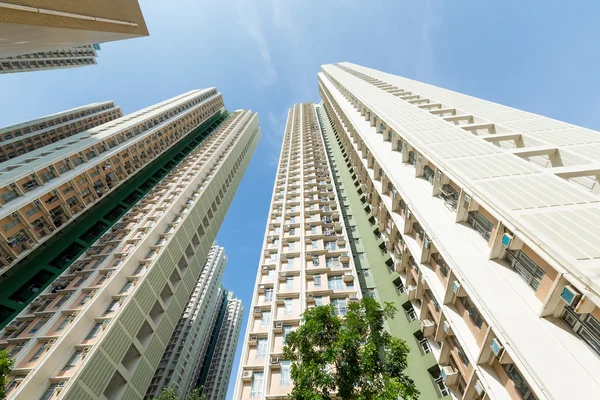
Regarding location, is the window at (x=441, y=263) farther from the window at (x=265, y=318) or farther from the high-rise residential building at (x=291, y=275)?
the window at (x=265, y=318)

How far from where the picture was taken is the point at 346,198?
35.4m

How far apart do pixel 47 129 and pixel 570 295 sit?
90.5m

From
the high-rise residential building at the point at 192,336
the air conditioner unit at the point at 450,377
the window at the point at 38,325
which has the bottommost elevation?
the high-rise residential building at the point at 192,336

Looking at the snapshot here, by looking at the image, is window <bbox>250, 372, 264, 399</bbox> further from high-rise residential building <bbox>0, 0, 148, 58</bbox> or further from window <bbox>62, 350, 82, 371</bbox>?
high-rise residential building <bbox>0, 0, 148, 58</bbox>

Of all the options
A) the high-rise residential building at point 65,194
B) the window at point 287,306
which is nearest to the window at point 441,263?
→ the window at point 287,306

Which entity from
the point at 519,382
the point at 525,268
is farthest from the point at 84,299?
the point at 525,268

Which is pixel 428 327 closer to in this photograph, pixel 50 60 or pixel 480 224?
pixel 480 224

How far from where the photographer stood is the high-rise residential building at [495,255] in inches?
280

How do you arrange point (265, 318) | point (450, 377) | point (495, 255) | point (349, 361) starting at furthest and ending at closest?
point (265, 318) → point (450, 377) → point (495, 255) → point (349, 361)

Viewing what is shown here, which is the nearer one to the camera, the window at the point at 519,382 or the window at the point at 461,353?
the window at the point at 519,382

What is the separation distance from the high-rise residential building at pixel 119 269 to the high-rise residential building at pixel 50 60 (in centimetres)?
3987

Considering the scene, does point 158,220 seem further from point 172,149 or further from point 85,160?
point 172,149

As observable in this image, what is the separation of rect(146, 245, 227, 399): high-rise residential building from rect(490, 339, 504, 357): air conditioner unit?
45.2 metres

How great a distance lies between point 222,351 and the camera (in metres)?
87.8
